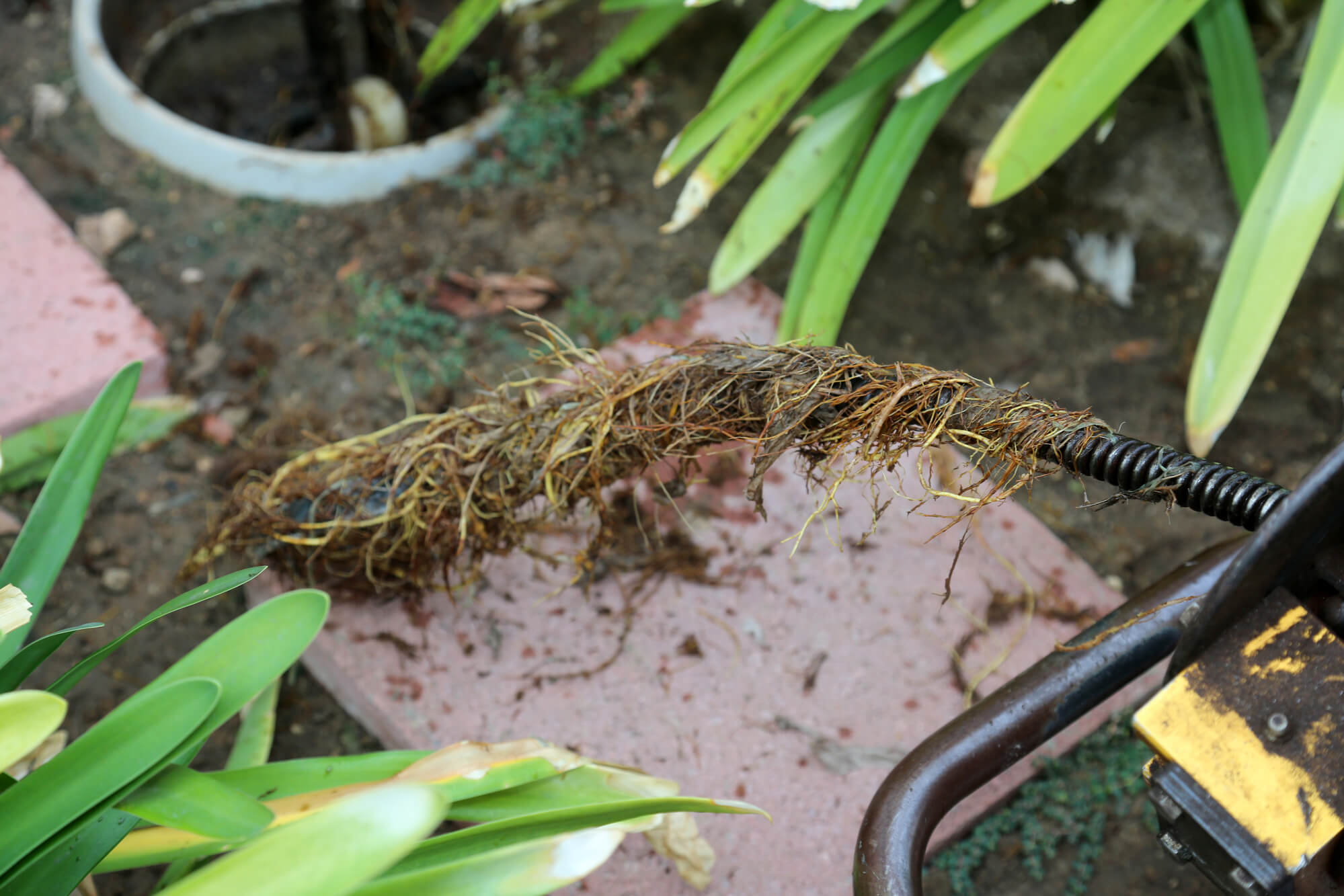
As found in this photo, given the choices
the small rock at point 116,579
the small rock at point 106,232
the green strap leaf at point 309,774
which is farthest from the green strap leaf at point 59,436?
the green strap leaf at point 309,774

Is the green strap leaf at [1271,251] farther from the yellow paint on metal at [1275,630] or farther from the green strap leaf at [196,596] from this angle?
the green strap leaf at [196,596]

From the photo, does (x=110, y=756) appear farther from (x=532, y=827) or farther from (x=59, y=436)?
(x=59, y=436)

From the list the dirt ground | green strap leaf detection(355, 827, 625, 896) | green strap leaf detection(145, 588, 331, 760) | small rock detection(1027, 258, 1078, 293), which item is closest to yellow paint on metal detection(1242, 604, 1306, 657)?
green strap leaf detection(355, 827, 625, 896)

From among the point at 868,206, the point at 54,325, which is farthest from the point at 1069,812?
the point at 54,325

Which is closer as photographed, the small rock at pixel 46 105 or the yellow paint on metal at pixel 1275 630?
the yellow paint on metal at pixel 1275 630

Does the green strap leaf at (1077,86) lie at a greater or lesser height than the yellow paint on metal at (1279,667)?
greater
